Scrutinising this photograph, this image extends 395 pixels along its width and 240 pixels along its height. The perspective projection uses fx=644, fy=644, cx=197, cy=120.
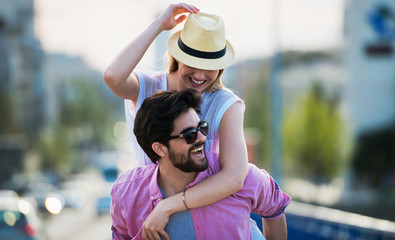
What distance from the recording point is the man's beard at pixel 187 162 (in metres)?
2.82

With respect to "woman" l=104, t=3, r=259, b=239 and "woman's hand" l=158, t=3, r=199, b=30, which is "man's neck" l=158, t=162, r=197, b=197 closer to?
"woman" l=104, t=3, r=259, b=239

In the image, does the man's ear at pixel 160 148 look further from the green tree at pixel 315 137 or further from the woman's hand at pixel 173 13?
the green tree at pixel 315 137

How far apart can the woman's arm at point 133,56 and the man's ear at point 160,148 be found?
36cm

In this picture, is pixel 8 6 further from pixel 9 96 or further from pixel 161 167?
pixel 161 167

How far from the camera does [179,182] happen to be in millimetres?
2969

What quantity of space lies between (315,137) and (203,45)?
1550 inches

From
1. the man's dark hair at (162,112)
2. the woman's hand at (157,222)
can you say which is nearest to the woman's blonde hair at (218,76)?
the man's dark hair at (162,112)

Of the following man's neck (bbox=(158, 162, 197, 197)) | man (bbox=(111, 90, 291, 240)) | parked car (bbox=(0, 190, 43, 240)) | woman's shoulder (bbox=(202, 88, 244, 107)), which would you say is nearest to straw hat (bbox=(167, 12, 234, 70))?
woman's shoulder (bbox=(202, 88, 244, 107))

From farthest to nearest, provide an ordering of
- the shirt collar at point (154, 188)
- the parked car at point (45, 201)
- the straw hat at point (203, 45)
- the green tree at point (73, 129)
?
the green tree at point (73, 129) < the parked car at point (45, 201) < the straw hat at point (203, 45) < the shirt collar at point (154, 188)

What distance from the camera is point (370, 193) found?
36281 millimetres

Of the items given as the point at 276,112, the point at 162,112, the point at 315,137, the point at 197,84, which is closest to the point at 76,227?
the point at 276,112

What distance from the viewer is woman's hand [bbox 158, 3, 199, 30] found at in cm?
316

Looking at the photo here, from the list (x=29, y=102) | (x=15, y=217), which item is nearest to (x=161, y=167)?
(x=15, y=217)

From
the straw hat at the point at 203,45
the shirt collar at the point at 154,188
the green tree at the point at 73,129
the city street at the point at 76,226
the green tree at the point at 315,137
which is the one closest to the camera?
the shirt collar at the point at 154,188
